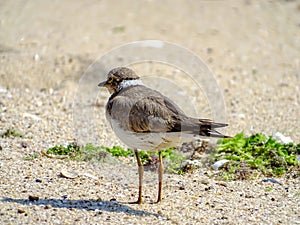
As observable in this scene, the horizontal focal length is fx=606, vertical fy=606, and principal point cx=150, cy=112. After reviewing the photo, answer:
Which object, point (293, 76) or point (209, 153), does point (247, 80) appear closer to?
point (293, 76)

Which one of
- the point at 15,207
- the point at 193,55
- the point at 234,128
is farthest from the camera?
the point at 193,55

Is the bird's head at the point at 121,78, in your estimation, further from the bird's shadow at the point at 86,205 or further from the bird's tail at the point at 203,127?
the bird's shadow at the point at 86,205

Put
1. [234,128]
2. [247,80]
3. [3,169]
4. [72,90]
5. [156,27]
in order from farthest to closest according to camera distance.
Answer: [156,27] → [247,80] → [72,90] → [234,128] → [3,169]

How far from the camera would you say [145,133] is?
19.4 ft

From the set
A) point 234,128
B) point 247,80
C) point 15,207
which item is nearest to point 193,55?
point 247,80

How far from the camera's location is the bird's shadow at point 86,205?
5.86 metres

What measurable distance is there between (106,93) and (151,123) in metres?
4.30

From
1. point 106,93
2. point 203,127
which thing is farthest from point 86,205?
point 106,93

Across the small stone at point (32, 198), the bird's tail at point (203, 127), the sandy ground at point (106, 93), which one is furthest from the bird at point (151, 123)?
the small stone at point (32, 198)

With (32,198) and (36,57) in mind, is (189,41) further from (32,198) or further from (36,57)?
(32,198)

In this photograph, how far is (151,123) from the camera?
591cm

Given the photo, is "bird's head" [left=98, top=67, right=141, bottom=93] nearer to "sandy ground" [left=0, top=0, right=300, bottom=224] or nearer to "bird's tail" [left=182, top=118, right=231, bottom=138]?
"bird's tail" [left=182, top=118, right=231, bottom=138]

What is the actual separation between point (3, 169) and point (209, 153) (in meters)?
2.63

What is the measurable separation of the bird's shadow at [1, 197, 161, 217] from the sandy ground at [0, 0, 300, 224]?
0.01 meters
